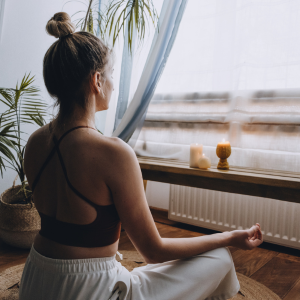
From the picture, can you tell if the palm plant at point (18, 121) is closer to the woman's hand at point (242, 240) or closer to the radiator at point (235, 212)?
the radiator at point (235, 212)

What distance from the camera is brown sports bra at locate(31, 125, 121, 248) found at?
2.20ft

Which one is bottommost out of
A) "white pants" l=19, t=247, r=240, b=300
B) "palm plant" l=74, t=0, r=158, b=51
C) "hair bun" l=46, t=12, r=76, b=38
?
"white pants" l=19, t=247, r=240, b=300

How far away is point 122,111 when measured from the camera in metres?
2.25

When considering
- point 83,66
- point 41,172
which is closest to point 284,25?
point 83,66

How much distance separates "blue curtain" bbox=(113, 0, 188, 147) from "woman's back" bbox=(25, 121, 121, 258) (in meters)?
1.26

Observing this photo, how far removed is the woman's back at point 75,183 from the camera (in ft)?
2.16

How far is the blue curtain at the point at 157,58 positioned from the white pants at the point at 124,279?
51.5 inches

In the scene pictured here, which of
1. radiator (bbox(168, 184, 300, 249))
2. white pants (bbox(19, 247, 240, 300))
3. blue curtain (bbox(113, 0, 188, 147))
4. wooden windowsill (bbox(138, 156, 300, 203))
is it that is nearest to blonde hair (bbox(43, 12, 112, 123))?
white pants (bbox(19, 247, 240, 300))

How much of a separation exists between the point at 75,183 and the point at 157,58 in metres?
1.38

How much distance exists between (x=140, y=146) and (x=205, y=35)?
0.93m

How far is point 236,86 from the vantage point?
6.15 ft

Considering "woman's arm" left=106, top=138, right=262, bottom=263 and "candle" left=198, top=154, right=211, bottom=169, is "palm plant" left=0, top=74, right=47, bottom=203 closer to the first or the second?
"candle" left=198, top=154, right=211, bottom=169

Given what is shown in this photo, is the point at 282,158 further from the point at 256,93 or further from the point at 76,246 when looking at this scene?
the point at 76,246

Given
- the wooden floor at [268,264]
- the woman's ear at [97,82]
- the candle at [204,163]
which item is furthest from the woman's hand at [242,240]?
the candle at [204,163]
